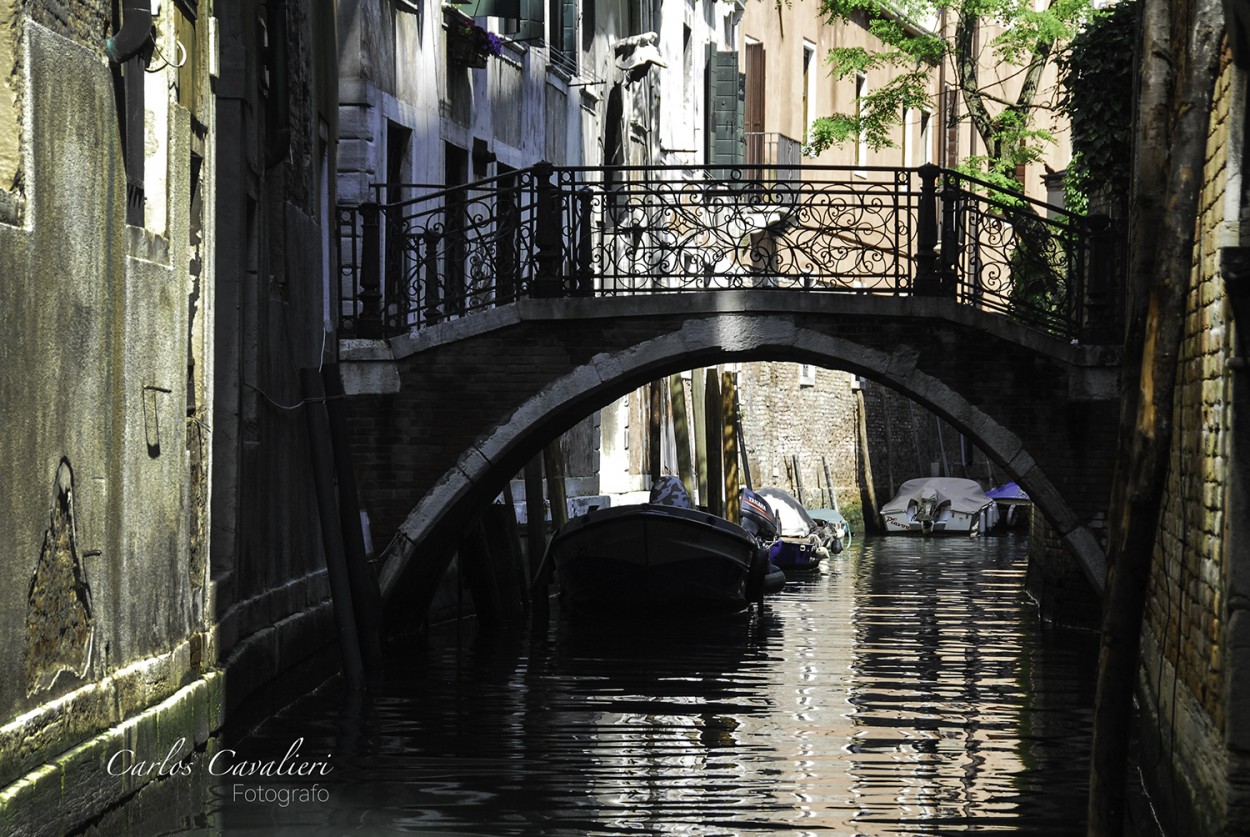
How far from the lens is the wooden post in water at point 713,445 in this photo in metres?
21.0

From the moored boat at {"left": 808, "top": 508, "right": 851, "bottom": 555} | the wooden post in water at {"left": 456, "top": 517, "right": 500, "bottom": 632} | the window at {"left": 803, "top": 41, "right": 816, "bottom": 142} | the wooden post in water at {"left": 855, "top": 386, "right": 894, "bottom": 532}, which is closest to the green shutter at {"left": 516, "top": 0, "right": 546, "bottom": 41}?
the wooden post in water at {"left": 456, "top": 517, "right": 500, "bottom": 632}

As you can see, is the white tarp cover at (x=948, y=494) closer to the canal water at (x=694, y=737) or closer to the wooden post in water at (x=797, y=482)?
the wooden post in water at (x=797, y=482)

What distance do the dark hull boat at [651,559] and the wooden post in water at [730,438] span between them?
5.63m

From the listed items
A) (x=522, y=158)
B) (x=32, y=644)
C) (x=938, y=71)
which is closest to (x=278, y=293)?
(x=32, y=644)

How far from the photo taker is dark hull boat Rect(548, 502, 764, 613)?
50.4 feet

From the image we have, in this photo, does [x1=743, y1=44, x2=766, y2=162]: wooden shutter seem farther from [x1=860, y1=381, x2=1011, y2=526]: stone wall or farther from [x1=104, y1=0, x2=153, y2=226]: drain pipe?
[x1=104, y1=0, x2=153, y2=226]: drain pipe

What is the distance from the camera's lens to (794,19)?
2686cm

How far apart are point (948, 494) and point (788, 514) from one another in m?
6.21

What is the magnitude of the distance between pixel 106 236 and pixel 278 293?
3.29 metres

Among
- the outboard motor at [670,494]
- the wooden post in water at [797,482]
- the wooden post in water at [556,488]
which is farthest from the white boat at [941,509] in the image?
the wooden post in water at [556,488]

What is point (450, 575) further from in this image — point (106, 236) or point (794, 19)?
→ point (794, 19)

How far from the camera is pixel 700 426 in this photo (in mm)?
22250

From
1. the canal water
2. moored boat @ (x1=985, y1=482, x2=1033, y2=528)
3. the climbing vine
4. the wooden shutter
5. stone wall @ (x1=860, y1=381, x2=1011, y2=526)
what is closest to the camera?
the canal water
